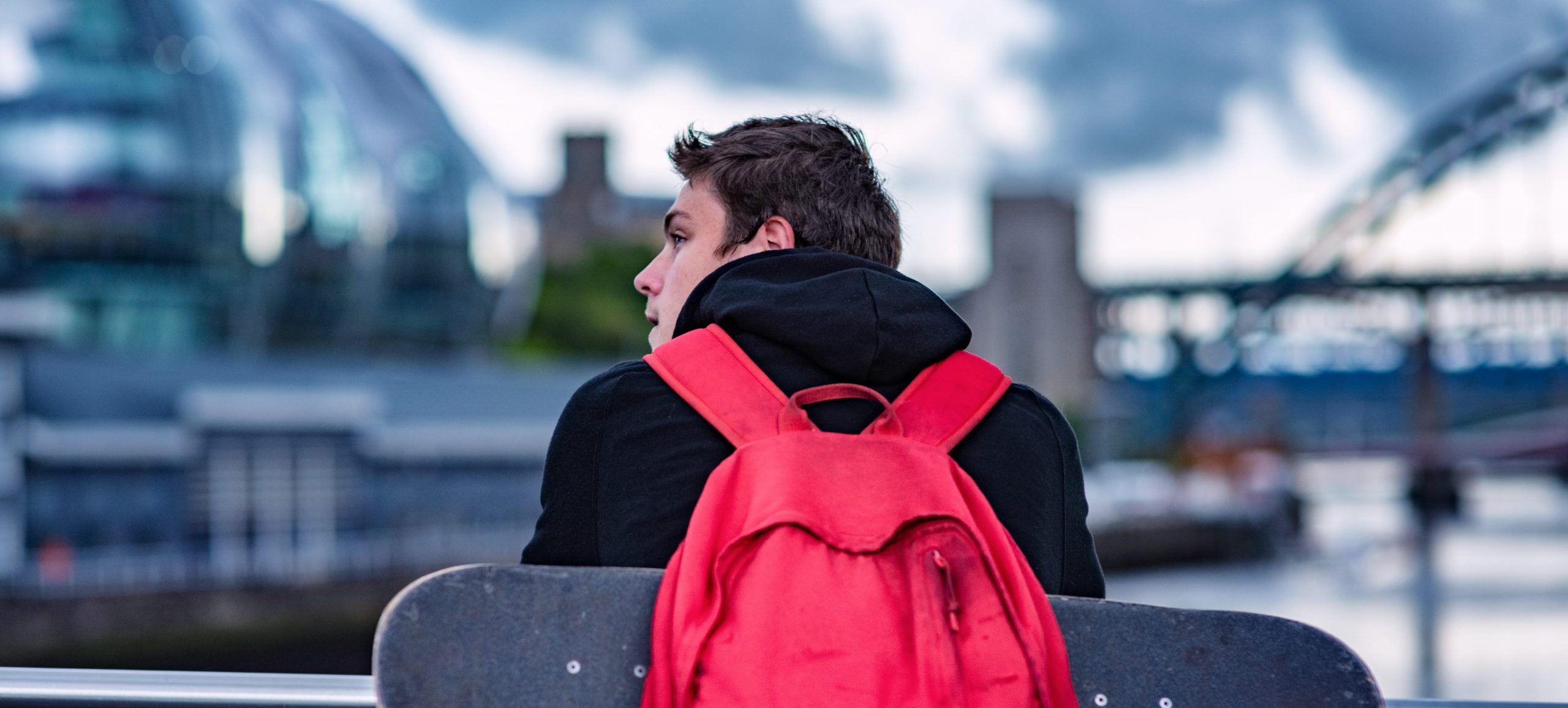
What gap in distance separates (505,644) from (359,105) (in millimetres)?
29713

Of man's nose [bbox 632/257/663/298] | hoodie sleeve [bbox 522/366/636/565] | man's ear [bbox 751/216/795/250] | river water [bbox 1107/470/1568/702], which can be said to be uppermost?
man's ear [bbox 751/216/795/250]

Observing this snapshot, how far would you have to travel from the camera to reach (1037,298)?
7762cm

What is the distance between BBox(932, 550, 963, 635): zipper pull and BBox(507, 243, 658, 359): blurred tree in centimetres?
4372

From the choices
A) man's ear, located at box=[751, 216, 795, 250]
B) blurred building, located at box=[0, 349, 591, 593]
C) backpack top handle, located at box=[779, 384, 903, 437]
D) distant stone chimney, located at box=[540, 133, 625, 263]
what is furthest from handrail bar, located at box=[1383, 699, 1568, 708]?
distant stone chimney, located at box=[540, 133, 625, 263]

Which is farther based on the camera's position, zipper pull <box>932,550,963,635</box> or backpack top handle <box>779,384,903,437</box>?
backpack top handle <box>779,384,903,437</box>

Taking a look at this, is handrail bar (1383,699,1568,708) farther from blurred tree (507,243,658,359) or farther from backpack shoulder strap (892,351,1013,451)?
blurred tree (507,243,658,359)

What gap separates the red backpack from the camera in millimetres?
1240

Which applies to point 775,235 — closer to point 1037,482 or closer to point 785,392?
point 785,392

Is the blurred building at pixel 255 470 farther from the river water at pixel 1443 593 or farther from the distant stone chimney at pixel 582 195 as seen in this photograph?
the distant stone chimney at pixel 582 195

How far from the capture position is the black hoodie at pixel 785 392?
1470 mm

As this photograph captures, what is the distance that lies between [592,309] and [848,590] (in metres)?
47.7

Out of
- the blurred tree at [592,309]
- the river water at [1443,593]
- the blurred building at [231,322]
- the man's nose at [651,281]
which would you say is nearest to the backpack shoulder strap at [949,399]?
the man's nose at [651,281]

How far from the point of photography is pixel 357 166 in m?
27.7

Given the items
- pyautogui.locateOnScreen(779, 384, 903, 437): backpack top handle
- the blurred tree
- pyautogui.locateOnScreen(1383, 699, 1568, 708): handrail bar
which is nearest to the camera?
pyautogui.locateOnScreen(779, 384, 903, 437): backpack top handle
